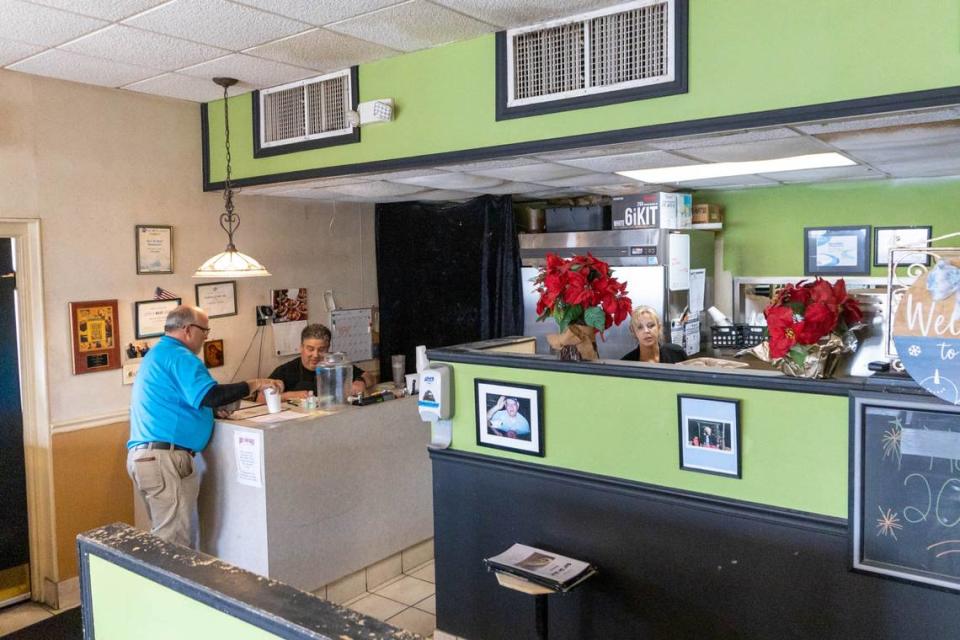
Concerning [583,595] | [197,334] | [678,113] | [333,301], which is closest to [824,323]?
[678,113]

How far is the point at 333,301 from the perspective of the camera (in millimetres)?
5664

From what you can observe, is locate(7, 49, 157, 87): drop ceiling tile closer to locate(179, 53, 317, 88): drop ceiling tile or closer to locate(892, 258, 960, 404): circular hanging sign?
locate(179, 53, 317, 88): drop ceiling tile

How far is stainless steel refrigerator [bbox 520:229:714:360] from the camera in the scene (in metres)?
5.03

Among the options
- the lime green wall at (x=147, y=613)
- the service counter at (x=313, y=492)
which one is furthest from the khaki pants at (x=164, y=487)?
the lime green wall at (x=147, y=613)

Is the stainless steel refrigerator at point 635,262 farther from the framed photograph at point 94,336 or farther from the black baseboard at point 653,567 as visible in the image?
the framed photograph at point 94,336

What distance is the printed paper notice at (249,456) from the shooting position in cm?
386

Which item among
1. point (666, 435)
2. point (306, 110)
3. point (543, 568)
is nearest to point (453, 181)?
point (306, 110)

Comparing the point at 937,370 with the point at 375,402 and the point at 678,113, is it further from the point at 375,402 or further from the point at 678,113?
the point at 375,402

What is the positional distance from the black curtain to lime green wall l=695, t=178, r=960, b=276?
1.59 m

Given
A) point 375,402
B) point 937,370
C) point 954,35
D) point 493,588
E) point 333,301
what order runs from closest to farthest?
point 937,370 < point 954,35 < point 493,588 < point 375,402 < point 333,301

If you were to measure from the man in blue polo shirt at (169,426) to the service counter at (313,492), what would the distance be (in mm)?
188

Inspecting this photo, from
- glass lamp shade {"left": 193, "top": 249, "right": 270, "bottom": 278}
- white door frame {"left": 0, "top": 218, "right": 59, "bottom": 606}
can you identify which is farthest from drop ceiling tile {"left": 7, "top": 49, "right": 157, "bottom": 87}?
glass lamp shade {"left": 193, "top": 249, "right": 270, "bottom": 278}

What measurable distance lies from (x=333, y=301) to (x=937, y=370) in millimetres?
4258

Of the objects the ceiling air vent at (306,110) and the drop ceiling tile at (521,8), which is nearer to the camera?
the drop ceiling tile at (521,8)
